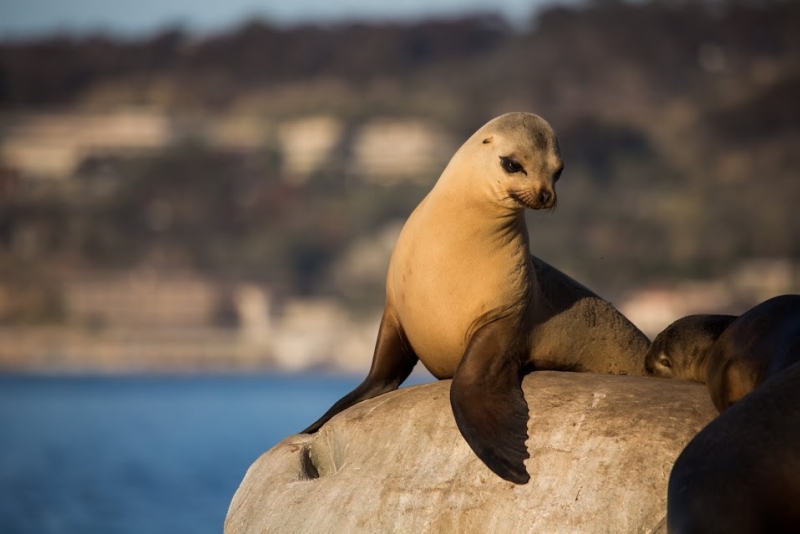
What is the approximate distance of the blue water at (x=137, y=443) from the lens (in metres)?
26.8

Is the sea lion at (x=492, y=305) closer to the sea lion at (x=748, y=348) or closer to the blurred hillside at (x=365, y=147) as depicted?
the sea lion at (x=748, y=348)

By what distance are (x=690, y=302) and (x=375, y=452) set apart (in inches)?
2894

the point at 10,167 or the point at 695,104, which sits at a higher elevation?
the point at 10,167

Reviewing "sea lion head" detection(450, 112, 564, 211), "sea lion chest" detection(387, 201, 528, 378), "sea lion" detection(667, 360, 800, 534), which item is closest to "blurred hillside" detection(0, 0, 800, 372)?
"sea lion chest" detection(387, 201, 528, 378)

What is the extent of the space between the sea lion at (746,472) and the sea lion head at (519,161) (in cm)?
138

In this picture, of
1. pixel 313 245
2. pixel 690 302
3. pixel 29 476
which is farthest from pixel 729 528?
pixel 313 245

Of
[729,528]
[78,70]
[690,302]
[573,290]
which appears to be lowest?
[690,302]

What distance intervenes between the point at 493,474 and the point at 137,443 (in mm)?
45599

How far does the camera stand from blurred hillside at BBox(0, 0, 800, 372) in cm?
9006

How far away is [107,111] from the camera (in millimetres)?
128625

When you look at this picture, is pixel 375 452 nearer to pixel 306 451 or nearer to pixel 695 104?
pixel 306 451

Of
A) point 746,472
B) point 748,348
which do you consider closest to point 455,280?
point 748,348

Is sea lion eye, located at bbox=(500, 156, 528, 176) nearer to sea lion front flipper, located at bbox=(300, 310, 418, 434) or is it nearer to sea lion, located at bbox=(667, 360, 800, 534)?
sea lion front flipper, located at bbox=(300, 310, 418, 434)

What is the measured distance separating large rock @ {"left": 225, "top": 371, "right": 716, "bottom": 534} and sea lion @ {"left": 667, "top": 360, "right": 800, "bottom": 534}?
77cm
